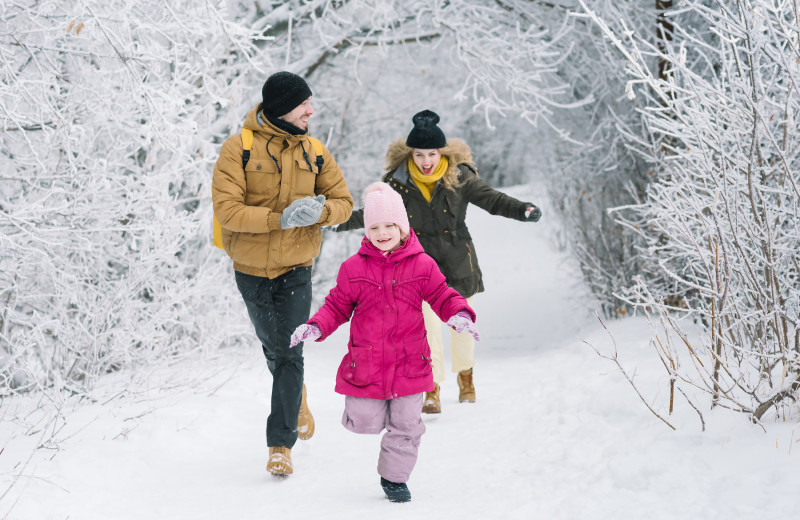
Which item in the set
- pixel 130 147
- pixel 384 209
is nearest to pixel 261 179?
pixel 384 209

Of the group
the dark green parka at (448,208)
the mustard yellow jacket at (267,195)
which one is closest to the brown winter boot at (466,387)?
the dark green parka at (448,208)

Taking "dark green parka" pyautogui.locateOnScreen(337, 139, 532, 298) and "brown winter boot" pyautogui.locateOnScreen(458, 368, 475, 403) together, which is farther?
"brown winter boot" pyautogui.locateOnScreen(458, 368, 475, 403)

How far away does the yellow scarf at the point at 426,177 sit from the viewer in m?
5.12

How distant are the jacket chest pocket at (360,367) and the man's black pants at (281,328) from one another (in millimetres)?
530

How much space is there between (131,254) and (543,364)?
3.62 m

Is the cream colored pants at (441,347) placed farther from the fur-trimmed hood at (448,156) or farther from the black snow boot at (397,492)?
the black snow boot at (397,492)

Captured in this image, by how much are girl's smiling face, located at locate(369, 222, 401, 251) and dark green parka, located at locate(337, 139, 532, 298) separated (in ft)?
5.20

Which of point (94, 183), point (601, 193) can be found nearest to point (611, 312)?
point (601, 193)

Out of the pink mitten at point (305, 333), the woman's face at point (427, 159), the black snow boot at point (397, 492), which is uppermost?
the woman's face at point (427, 159)

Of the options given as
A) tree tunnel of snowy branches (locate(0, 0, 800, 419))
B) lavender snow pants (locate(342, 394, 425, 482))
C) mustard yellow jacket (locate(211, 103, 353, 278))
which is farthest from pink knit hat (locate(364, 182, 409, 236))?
tree tunnel of snowy branches (locate(0, 0, 800, 419))

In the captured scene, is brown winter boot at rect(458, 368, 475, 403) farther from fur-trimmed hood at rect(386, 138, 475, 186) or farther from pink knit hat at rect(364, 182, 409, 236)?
pink knit hat at rect(364, 182, 409, 236)

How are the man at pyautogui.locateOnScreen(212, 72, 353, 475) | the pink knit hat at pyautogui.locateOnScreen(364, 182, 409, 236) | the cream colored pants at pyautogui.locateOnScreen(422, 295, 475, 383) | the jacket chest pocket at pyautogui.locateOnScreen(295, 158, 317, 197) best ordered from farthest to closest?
the cream colored pants at pyautogui.locateOnScreen(422, 295, 475, 383) < the jacket chest pocket at pyautogui.locateOnScreen(295, 158, 317, 197) < the man at pyautogui.locateOnScreen(212, 72, 353, 475) < the pink knit hat at pyautogui.locateOnScreen(364, 182, 409, 236)

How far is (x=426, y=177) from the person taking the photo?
5109 millimetres

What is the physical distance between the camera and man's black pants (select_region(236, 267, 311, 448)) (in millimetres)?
3852
